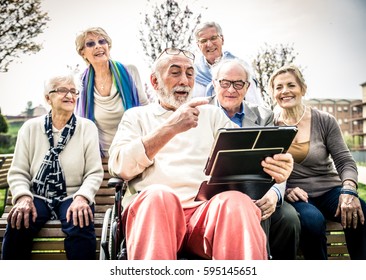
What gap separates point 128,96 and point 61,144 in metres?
0.58

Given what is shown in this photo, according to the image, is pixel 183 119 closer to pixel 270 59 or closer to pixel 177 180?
pixel 177 180

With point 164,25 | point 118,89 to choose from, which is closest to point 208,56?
point 164,25

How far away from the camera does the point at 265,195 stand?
2121 millimetres

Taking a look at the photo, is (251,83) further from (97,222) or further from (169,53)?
(97,222)

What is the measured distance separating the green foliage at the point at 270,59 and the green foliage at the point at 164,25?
0.45 metres

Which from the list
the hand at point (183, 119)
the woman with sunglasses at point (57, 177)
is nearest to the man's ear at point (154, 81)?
the hand at point (183, 119)

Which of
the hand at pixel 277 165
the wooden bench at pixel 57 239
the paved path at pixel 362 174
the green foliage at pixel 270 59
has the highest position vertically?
the green foliage at pixel 270 59

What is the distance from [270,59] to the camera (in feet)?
8.93

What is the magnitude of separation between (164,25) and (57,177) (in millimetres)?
1115

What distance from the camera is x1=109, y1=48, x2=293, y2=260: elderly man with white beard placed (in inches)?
64.6

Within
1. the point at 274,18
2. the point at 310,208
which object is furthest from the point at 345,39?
the point at 310,208

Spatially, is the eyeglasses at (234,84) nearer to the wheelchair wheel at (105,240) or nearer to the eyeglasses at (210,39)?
the eyeglasses at (210,39)

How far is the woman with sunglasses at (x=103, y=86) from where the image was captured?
2.78 metres

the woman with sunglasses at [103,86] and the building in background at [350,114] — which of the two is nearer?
the building in background at [350,114]
